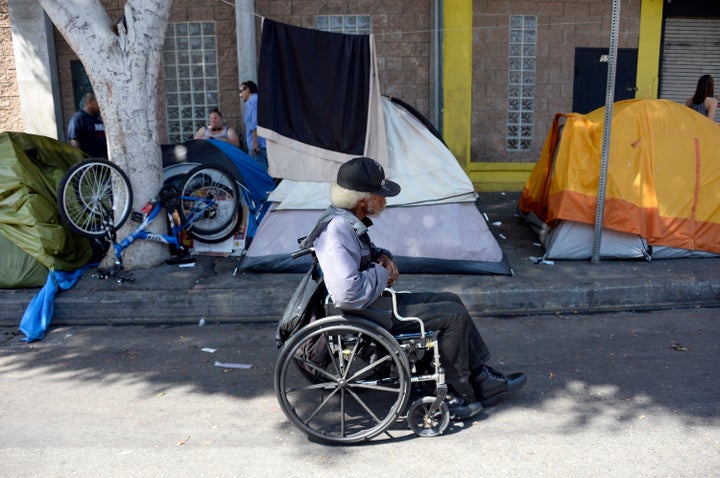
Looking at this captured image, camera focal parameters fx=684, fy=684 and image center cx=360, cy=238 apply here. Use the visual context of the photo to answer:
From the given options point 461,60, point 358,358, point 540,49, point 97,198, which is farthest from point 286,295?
point 540,49

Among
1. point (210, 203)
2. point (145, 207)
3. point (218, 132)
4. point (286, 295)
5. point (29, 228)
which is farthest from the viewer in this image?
point (218, 132)

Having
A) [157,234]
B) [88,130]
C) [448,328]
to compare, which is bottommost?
[157,234]

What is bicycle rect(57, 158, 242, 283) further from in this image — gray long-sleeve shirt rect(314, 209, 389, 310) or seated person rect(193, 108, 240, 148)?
gray long-sleeve shirt rect(314, 209, 389, 310)

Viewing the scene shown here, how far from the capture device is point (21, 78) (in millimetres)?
10867

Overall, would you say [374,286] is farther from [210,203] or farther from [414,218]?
[210,203]

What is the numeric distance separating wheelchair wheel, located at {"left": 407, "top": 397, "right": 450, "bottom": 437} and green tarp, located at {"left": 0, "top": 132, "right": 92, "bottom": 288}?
423 cm

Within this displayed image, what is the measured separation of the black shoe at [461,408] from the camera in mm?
4074

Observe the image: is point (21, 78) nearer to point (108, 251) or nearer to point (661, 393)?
point (108, 251)

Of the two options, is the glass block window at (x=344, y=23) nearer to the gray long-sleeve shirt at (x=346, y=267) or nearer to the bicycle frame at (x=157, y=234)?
the bicycle frame at (x=157, y=234)

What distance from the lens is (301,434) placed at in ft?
13.4

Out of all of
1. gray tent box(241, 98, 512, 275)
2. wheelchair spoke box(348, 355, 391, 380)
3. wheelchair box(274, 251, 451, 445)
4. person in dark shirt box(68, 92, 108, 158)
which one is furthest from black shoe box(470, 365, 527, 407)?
person in dark shirt box(68, 92, 108, 158)

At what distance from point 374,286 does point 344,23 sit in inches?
319

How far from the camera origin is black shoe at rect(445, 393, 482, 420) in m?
4.07

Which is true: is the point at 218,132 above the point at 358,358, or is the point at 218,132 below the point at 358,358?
above
